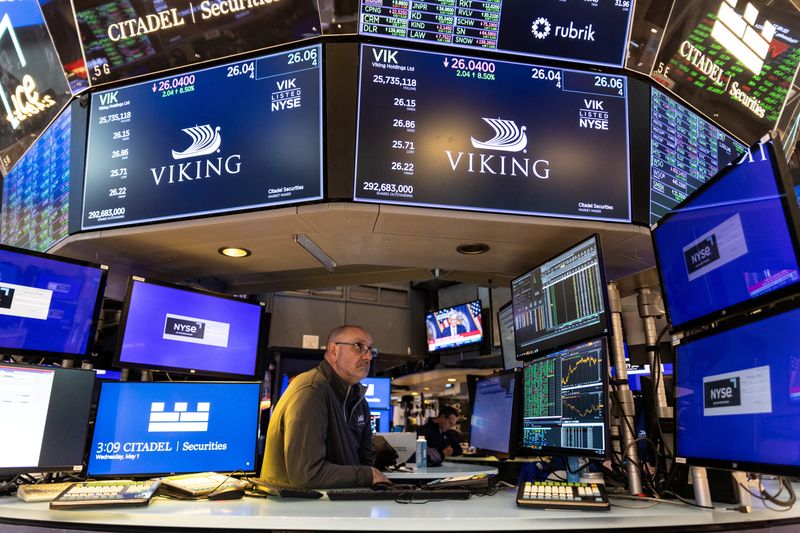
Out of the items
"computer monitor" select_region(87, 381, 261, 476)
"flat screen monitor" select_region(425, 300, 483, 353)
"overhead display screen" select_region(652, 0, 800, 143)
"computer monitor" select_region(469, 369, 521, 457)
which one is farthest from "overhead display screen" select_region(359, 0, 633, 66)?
"flat screen monitor" select_region(425, 300, 483, 353)

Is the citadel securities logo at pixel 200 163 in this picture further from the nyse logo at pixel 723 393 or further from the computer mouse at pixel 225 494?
the nyse logo at pixel 723 393

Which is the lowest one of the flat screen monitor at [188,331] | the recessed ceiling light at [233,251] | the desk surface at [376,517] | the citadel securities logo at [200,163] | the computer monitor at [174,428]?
the desk surface at [376,517]

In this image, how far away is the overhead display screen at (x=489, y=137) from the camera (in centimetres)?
262

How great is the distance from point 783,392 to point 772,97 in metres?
2.88

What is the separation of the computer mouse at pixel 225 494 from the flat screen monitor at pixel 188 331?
0.96 m

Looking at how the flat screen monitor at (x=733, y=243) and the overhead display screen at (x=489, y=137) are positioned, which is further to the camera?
the overhead display screen at (x=489, y=137)

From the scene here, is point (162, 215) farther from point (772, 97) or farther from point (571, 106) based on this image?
point (772, 97)

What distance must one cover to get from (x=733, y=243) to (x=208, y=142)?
2273mm

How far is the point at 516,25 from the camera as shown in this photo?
2.82 m

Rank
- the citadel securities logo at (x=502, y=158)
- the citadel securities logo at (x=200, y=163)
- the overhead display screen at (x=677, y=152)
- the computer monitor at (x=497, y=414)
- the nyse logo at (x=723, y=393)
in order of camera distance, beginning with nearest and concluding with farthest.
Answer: the nyse logo at (x=723, y=393) → the computer monitor at (x=497, y=414) → the citadel securities logo at (x=502, y=158) → the citadel securities logo at (x=200, y=163) → the overhead display screen at (x=677, y=152)

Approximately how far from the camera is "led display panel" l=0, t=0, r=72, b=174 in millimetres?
3248

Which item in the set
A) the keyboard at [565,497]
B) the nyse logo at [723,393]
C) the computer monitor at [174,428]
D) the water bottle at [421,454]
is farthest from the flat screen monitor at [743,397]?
the water bottle at [421,454]

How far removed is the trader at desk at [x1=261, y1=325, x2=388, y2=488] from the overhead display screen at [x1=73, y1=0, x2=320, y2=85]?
4.98 feet

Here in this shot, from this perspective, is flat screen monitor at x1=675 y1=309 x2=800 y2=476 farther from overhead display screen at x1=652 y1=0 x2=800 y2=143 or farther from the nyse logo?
overhead display screen at x1=652 y1=0 x2=800 y2=143
